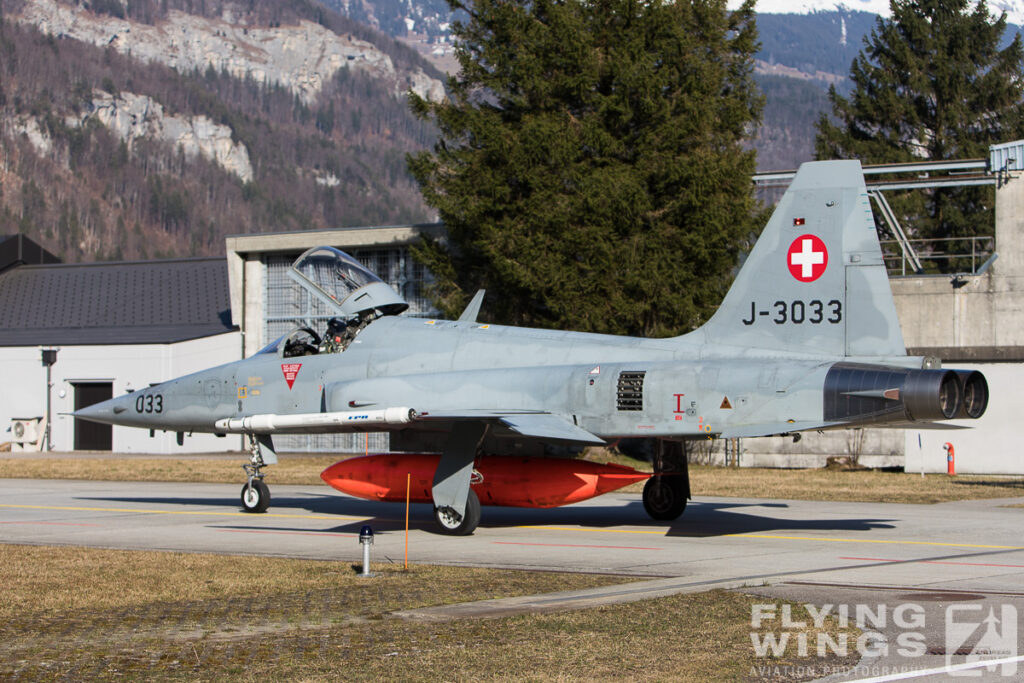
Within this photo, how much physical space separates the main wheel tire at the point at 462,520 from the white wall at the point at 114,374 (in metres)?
27.4

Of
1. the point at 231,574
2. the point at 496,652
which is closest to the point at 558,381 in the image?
the point at 231,574

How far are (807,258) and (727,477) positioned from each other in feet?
46.7

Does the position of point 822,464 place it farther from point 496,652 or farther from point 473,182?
point 496,652

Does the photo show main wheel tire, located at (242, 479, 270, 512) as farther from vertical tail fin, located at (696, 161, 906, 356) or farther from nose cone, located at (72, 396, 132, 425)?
vertical tail fin, located at (696, 161, 906, 356)

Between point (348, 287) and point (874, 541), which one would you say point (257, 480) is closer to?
point (348, 287)

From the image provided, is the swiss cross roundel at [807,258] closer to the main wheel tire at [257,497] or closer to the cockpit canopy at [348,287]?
the cockpit canopy at [348,287]

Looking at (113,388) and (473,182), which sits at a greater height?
(473,182)

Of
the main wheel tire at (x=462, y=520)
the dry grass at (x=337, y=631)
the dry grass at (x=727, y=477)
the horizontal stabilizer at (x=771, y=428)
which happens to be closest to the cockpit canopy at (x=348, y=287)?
the main wheel tire at (x=462, y=520)

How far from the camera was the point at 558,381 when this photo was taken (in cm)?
1577

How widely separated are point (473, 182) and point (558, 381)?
18.4 m

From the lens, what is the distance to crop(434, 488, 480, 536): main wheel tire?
1576 cm

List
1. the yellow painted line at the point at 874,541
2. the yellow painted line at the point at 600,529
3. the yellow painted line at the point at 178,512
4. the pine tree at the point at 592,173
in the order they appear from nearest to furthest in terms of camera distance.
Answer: the yellow painted line at the point at 874,541, the yellow painted line at the point at 600,529, the yellow painted line at the point at 178,512, the pine tree at the point at 592,173

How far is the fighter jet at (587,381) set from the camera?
13.9m

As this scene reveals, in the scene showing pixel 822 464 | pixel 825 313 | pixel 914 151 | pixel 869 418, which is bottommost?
pixel 822 464
